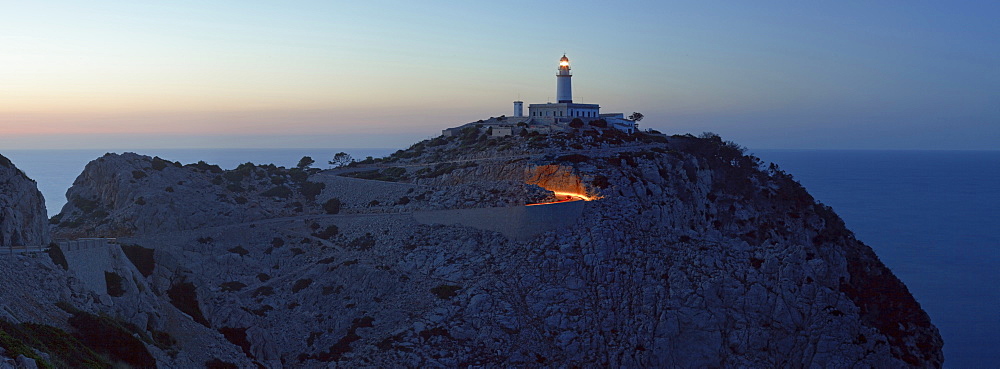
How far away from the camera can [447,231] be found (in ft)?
143

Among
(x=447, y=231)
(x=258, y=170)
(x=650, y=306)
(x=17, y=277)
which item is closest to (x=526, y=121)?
(x=258, y=170)

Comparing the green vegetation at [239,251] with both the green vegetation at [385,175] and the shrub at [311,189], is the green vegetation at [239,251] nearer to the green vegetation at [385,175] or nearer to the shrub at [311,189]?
the shrub at [311,189]

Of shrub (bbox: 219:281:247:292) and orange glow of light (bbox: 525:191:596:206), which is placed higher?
orange glow of light (bbox: 525:191:596:206)

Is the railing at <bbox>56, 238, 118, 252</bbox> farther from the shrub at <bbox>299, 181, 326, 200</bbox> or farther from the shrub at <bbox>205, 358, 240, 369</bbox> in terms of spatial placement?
the shrub at <bbox>299, 181, 326, 200</bbox>

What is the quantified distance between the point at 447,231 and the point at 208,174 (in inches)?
889

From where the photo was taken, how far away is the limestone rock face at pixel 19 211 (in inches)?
1044

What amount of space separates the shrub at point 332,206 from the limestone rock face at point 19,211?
22.7 m

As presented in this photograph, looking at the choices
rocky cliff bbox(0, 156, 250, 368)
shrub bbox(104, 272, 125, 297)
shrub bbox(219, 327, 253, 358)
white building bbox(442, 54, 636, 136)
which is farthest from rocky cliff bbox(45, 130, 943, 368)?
white building bbox(442, 54, 636, 136)

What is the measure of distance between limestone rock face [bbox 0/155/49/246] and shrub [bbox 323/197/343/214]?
74.3 feet

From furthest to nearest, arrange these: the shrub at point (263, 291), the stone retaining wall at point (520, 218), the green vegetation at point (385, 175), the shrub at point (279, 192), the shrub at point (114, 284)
A: the green vegetation at point (385, 175) → the shrub at point (279, 192) → the stone retaining wall at point (520, 218) → the shrub at point (263, 291) → the shrub at point (114, 284)

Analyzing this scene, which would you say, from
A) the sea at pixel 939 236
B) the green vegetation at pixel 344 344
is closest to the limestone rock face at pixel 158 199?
the green vegetation at pixel 344 344

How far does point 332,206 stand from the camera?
52250mm

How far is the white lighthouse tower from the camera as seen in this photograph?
76812mm

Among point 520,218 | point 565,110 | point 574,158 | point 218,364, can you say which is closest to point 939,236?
point 565,110
